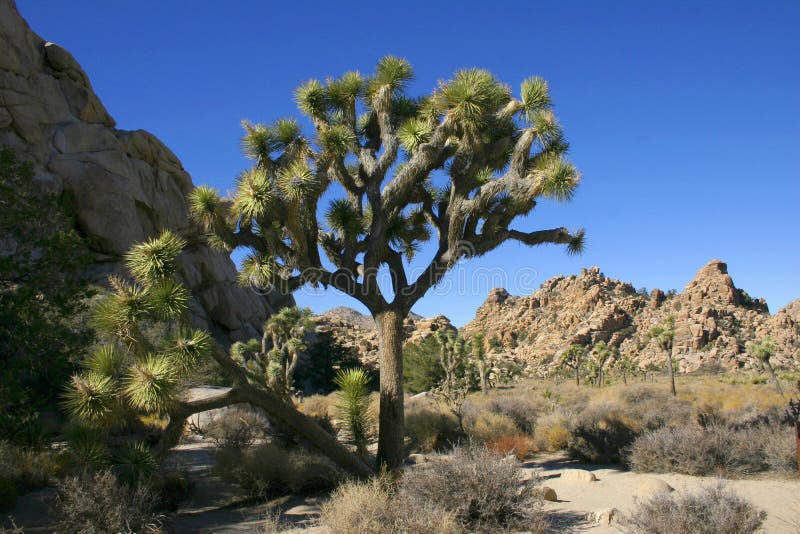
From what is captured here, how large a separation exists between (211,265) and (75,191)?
8983 millimetres

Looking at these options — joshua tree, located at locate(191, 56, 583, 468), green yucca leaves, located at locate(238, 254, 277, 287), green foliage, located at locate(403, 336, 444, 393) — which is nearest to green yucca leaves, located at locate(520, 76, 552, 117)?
joshua tree, located at locate(191, 56, 583, 468)

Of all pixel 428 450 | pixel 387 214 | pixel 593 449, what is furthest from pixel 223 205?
pixel 593 449

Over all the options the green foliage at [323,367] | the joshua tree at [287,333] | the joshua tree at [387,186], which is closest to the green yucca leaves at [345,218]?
the joshua tree at [387,186]

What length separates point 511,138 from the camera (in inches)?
402

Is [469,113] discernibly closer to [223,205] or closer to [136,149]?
[223,205]

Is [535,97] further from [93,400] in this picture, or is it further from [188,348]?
[93,400]

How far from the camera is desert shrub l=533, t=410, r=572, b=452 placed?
12820 millimetres

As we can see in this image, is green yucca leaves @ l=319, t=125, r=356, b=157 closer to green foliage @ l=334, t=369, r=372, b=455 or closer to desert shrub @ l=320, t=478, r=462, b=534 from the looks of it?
green foliage @ l=334, t=369, r=372, b=455

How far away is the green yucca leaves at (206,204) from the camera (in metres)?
8.96

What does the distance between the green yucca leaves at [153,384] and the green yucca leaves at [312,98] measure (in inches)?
215

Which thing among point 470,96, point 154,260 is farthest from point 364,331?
point 154,260

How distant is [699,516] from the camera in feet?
16.8

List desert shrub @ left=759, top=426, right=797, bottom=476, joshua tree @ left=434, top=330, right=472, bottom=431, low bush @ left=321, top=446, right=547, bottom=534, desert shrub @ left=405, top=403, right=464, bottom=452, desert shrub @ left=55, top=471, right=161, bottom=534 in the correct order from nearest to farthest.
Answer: low bush @ left=321, top=446, right=547, bottom=534
desert shrub @ left=55, top=471, right=161, bottom=534
desert shrub @ left=759, top=426, right=797, bottom=476
desert shrub @ left=405, top=403, right=464, bottom=452
joshua tree @ left=434, top=330, right=472, bottom=431

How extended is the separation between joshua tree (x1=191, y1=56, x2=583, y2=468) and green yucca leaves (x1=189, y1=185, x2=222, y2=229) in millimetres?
19
